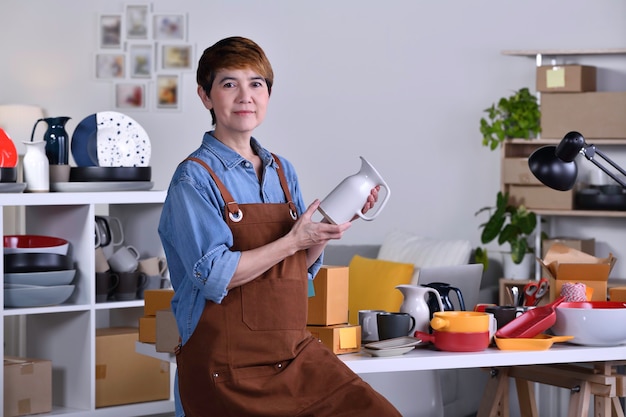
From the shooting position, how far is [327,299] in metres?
2.62

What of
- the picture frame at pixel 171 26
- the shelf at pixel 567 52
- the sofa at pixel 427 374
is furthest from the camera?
the picture frame at pixel 171 26

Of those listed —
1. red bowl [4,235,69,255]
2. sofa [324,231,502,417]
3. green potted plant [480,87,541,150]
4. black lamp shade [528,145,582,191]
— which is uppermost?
green potted plant [480,87,541,150]

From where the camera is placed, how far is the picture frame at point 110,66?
19.8 ft

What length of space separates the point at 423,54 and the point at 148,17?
66.2 inches

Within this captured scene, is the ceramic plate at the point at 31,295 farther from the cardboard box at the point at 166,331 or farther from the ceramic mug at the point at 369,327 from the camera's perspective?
the ceramic mug at the point at 369,327

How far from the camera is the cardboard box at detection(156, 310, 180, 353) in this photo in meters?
2.66

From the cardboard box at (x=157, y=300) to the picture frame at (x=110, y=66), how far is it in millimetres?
3375

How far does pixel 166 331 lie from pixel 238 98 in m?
0.81

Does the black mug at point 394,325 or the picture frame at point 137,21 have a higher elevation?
the picture frame at point 137,21

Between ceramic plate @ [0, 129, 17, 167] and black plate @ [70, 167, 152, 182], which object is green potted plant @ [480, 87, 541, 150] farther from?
ceramic plate @ [0, 129, 17, 167]

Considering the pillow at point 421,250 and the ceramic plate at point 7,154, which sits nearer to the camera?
the ceramic plate at point 7,154

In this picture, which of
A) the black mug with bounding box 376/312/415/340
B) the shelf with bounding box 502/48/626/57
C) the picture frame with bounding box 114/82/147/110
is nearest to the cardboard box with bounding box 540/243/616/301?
the black mug with bounding box 376/312/415/340

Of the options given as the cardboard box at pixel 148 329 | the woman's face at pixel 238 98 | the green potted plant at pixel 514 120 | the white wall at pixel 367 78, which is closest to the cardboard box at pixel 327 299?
the cardboard box at pixel 148 329

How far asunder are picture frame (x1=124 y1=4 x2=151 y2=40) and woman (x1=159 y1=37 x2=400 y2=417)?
3.94 m
